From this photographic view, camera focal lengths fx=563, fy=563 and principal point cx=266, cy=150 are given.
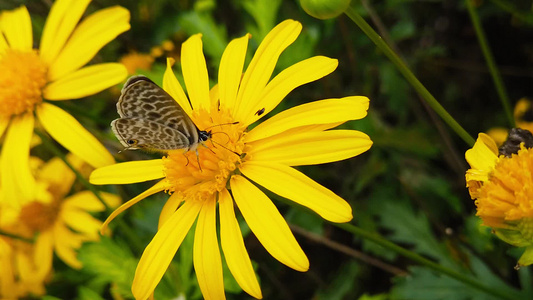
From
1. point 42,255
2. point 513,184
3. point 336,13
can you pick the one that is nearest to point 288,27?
point 336,13

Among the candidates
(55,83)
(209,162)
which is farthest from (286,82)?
(55,83)

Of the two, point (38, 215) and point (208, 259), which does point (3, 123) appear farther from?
point (208, 259)

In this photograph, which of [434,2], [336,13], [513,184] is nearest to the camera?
[513,184]

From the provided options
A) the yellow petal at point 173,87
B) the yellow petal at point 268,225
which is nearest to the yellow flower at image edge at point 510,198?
the yellow petal at point 268,225

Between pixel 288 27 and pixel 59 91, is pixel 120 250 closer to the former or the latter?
pixel 59 91

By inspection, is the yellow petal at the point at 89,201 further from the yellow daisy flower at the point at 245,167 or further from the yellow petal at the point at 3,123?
the yellow daisy flower at the point at 245,167

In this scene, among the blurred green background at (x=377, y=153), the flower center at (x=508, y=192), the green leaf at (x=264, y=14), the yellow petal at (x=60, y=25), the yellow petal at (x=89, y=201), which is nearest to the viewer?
the flower center at (x=508, y=192)
